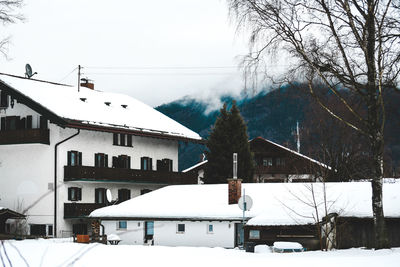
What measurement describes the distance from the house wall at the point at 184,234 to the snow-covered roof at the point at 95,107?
10.8 metres

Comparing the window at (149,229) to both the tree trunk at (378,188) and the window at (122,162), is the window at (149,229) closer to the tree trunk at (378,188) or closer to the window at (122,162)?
the window at (122,162)

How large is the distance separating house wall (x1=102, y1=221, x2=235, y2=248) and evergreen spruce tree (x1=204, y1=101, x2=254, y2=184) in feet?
55.6

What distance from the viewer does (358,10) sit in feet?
75.6

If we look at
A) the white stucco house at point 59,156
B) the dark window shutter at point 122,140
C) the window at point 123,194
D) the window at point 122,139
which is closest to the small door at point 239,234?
the white stucco house at point 59,156

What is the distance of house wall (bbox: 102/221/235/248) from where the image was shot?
127 ft

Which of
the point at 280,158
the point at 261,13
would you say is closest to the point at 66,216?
the point at 261,13

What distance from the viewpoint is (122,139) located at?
55062mm

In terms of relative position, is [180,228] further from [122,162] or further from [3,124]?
[3,124]

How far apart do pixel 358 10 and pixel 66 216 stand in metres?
30.9

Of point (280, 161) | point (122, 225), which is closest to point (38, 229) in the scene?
point (122, 225)

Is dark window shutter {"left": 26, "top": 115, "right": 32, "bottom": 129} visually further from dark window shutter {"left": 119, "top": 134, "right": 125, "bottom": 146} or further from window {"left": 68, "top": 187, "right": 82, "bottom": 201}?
dark window shutter {"left": 119, "top": 134, "right": 125, "bottom": 146}

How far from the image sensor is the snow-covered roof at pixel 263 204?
34.9m

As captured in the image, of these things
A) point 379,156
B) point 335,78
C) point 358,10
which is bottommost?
point 379,156

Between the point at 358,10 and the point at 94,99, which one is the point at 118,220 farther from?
the point at 358,10
